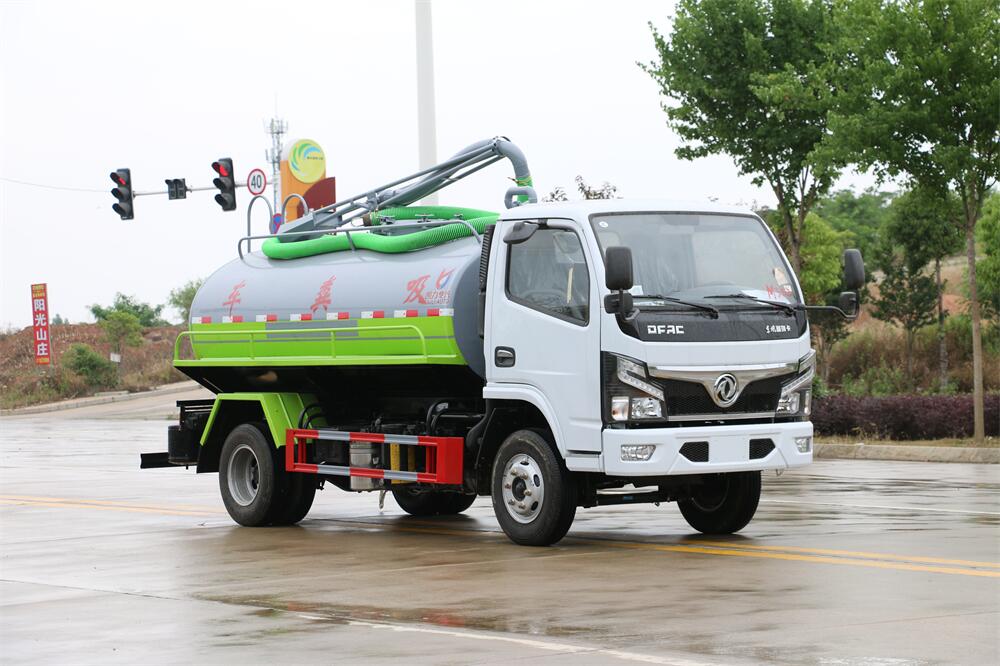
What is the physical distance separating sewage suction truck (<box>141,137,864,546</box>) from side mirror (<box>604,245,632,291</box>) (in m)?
0.01

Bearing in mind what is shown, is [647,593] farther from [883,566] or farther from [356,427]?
[356,427]

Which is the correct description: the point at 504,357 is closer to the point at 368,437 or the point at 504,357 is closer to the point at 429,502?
the point at 368,437

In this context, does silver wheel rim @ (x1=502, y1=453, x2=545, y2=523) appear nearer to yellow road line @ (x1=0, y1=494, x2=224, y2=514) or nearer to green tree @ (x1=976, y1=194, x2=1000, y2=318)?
yellow road line @ (x1=0, y1=494, x2=224, y2=514)

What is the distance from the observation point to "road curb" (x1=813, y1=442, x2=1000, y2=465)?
2272cm

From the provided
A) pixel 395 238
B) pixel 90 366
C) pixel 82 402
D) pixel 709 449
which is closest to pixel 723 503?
pixel 709 449

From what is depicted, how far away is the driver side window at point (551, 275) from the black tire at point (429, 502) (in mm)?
3837

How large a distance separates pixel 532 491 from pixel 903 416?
14.6 metres

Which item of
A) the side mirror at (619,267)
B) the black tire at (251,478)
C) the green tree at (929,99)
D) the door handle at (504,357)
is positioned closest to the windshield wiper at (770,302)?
the side mirror at (619,267)

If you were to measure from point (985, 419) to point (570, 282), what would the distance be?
14366mm

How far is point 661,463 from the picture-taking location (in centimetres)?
1204

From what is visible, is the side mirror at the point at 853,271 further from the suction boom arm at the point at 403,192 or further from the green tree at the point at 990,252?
the green tree at the point at 990,252

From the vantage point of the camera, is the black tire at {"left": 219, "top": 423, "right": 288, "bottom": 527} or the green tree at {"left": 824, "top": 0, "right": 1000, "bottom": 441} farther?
the green tree at {"left": 824, "top": 0, "right": 1000, "bottom": 441}

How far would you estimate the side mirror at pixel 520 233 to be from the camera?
13.0 metres

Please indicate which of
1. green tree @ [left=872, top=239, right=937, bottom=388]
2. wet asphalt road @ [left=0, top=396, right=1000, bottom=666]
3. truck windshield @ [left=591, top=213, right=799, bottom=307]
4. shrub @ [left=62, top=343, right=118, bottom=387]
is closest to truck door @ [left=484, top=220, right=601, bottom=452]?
truck windshield @ [left=591, top=213, right=799, bottom=307]
